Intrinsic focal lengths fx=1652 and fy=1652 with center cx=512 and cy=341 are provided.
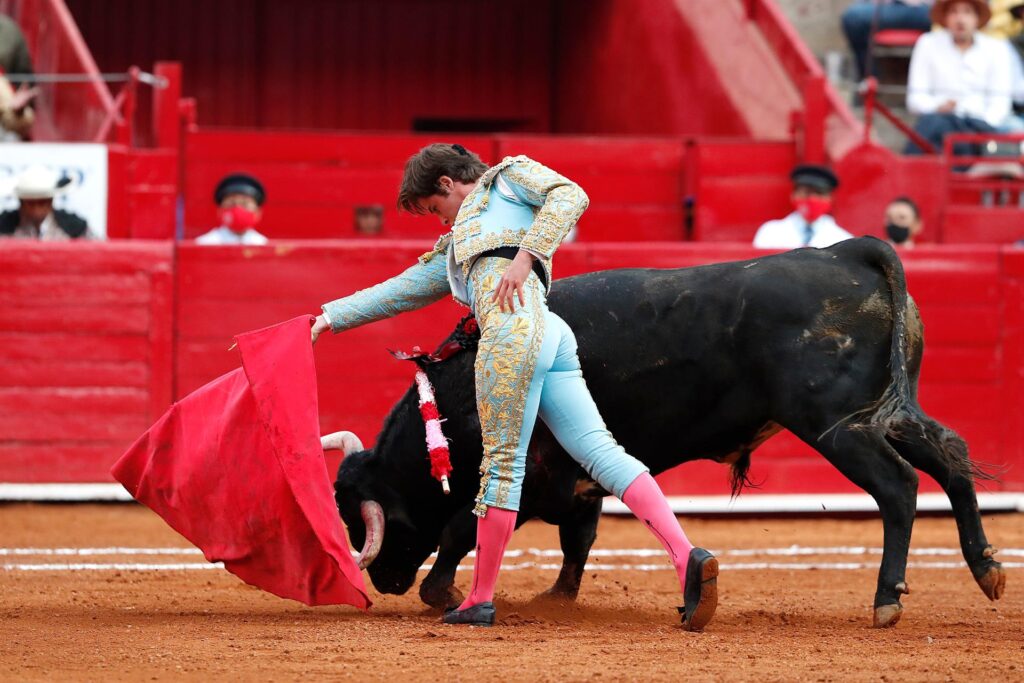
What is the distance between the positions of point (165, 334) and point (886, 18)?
6217 mm

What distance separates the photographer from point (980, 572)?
4.75 meters

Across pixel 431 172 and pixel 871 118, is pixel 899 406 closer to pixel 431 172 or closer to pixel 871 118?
pixel 431 172

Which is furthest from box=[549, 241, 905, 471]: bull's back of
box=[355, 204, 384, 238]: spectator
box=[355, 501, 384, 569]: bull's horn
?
box=[355, 204, 384, 238]: spectator

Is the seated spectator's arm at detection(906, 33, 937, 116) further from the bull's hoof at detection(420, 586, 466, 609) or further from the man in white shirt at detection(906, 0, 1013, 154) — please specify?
the bull's hoof at detection(420, 586, 466, 609)

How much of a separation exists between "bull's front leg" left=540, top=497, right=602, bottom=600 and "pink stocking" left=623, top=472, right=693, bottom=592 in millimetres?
762

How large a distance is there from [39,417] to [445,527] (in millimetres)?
3442

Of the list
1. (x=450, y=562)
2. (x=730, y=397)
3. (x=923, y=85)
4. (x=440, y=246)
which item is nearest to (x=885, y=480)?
(x=730, y=397)

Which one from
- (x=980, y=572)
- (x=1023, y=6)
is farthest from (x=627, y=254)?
(x=1023, y=6)

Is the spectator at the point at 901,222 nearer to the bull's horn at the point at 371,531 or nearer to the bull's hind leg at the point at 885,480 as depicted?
the bull's hind leg at the point at 885,480

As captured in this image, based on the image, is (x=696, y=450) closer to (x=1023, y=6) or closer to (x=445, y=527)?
(x=445, y=527)

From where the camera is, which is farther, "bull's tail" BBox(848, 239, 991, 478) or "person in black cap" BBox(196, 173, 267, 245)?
"person in black cap" BBox(196, 173, 267, 245)

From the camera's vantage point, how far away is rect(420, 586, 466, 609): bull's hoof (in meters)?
4.90

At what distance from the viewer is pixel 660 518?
4359 millimetres

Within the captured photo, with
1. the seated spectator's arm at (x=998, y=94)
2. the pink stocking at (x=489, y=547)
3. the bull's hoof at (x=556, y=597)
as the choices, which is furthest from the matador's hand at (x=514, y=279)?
the seated spectator's arm at (x=998, y=94)
